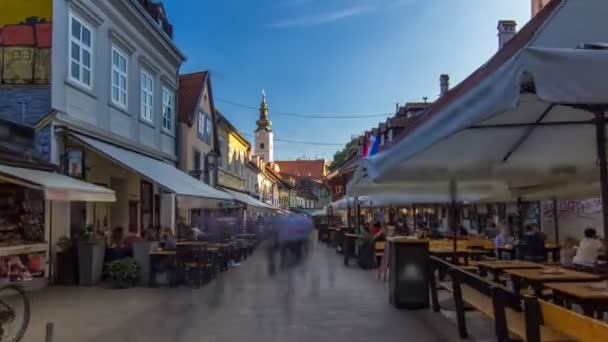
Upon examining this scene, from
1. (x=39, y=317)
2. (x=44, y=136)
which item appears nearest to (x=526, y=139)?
(x=39, y=317)

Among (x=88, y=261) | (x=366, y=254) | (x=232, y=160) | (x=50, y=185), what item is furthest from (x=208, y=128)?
(x=50, y=185)

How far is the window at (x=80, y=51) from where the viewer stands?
48.5 ft

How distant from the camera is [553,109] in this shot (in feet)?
20.8

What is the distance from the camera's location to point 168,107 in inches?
982

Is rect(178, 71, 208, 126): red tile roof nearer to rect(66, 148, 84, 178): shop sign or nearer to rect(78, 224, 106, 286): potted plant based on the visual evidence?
rect(66, 148, 84, 178): shop sign

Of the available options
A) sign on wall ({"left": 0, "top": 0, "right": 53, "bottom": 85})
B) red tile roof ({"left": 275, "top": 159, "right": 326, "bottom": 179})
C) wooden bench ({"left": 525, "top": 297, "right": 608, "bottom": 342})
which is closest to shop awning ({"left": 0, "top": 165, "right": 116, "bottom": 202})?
sign on wall ({"left": 0, "top": 0, "right": 53, "bottom": 85})

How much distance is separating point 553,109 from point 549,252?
1066cm

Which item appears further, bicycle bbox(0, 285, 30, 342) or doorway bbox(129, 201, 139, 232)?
doorway bbox(129, 201, 139, 232)

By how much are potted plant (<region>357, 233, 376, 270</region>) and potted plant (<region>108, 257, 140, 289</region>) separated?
25.0 feet

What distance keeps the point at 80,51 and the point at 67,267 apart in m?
5.53

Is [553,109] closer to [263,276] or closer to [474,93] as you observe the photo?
Answer: [474,93]

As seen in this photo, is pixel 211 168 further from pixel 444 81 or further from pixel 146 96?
pixel 444 81

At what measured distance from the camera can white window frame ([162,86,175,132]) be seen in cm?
2409

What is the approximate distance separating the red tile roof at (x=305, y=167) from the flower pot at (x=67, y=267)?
424 feet
